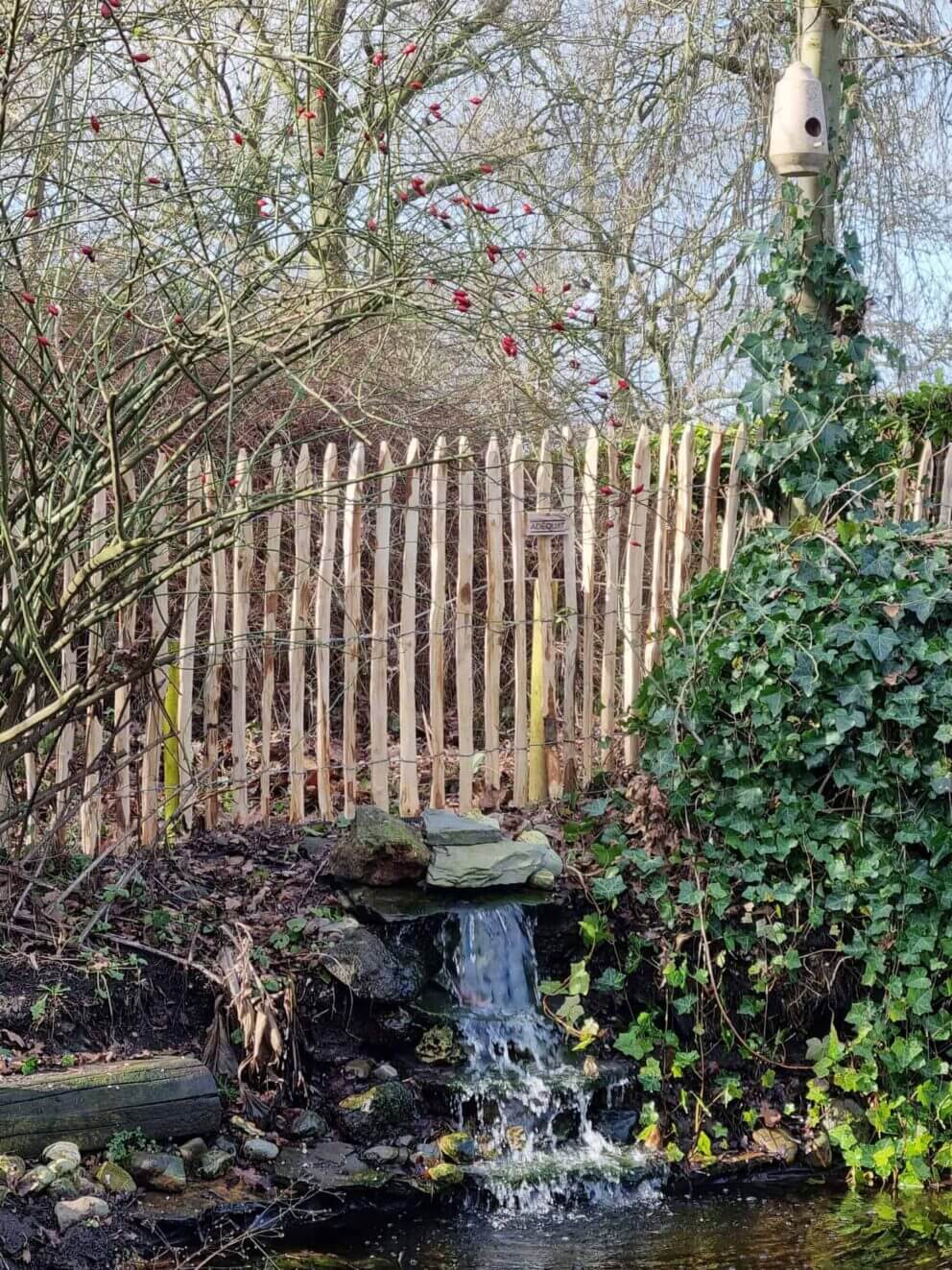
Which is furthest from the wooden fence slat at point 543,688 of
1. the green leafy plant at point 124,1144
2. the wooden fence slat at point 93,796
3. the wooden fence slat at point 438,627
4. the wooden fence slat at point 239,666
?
the green leafy plant at point 124,1144

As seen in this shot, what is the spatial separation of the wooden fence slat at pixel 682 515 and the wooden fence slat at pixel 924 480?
176 centimetres

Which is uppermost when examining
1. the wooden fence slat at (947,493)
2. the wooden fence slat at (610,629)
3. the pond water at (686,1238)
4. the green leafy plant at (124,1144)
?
the wooden fence slat at (947,493)

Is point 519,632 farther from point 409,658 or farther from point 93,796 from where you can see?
point 93,796

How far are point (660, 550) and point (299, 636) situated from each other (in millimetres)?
1872

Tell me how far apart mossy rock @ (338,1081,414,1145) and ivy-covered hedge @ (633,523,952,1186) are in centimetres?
135

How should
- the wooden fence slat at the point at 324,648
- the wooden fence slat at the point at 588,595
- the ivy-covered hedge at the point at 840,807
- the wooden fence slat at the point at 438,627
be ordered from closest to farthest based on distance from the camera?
the ivy-covered hedge at the point at 840,807
the wooden fence slat at the point at 324,648
the wooden fence slat at the point at 438,627
the wooden fence slat at the point at 588,595

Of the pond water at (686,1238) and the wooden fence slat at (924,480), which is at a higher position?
the wooden fence slat at (924,480)

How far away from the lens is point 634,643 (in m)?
7.32

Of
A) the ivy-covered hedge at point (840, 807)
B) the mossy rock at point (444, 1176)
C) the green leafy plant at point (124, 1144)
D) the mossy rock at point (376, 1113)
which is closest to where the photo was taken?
the green leafy plant at point (124, 1144)

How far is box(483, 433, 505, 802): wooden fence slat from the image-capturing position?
689 centimetres

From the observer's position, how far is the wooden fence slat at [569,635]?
279 inches

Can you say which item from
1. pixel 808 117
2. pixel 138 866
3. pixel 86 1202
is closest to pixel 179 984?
pixel 138 866

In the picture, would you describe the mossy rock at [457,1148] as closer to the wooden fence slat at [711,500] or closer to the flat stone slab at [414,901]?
the flat stone slab at [414,901]

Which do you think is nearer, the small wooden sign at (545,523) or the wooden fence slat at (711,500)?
the small wooden sign at (545,523)
